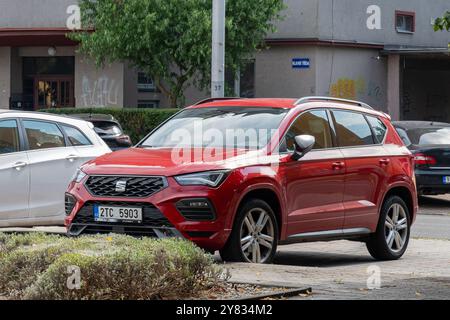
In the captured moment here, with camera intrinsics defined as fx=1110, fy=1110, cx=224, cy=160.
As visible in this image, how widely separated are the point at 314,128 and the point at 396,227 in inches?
74.1

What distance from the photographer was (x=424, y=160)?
872 inches

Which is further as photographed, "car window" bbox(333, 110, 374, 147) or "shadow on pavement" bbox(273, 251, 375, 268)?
"shadow on pavement" bbox(273, 251, 375, 268)

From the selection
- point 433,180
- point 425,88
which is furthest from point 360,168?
point 425,88

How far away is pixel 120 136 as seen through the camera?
20156 mm

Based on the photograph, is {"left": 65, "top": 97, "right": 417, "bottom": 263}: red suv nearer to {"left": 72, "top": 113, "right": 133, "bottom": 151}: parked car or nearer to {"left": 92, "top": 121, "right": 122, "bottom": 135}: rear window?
{"left": 72, "top": 113, "right": 133, "bottom": 151}: parked car

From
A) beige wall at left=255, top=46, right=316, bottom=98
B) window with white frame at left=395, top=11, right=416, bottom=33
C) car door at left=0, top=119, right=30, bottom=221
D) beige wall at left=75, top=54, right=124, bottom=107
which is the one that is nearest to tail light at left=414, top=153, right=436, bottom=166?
car door at left=0, top=119, right=30, bottom=221

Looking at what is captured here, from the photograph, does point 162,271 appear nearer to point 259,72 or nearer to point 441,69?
point 259,72

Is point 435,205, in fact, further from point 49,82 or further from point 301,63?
point 49,82

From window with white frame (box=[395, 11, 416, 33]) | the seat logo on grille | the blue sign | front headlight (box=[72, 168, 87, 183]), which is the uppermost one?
window with white frame (box=[395, 11, 416, 33])

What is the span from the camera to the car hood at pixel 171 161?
10.9m

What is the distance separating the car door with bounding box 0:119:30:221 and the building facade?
70.2 feet

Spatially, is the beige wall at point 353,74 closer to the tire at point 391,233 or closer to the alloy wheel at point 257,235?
the tire at point 391,233

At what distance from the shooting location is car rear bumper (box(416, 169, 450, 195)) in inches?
866

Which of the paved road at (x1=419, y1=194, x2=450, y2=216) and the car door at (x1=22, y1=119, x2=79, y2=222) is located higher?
the car door at (x1=22, y1=119, x2=79, y2=222)
